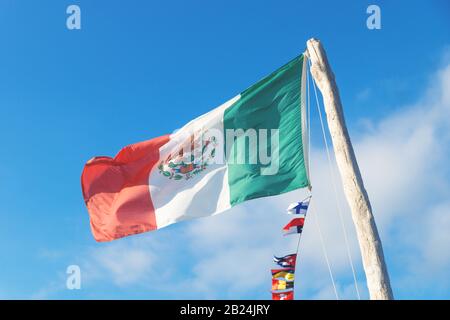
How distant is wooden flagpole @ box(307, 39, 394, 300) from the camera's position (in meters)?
7.88

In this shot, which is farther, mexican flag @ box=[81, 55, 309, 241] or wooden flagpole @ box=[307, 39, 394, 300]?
mexican flag @ box=[81, 55, 309, 241]

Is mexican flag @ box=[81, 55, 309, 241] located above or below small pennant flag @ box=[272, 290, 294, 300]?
above

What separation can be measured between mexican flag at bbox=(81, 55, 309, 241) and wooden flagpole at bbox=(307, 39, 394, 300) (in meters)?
1.06

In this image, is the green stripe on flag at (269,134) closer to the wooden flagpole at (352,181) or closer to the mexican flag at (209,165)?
the mexican flag at (209,165)

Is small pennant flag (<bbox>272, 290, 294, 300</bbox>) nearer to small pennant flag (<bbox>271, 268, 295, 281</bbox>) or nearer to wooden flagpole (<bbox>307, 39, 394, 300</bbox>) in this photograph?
small pennant flag (<bbox>271, 268, 295, 281</bbox>)

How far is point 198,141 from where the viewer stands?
1138cm

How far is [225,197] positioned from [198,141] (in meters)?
1.43

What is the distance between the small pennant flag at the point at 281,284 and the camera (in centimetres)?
938

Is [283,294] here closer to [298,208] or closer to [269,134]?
[298,208]

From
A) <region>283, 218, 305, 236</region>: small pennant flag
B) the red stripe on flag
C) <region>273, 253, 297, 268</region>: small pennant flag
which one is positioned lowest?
<region>273, 253, 297, 268</region>: small pennant flag

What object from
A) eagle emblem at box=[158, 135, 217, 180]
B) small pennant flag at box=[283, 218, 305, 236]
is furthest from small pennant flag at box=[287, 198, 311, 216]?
eagle emblem at box=[158, 135, 217, 180]

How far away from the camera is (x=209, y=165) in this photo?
11.1 meters
